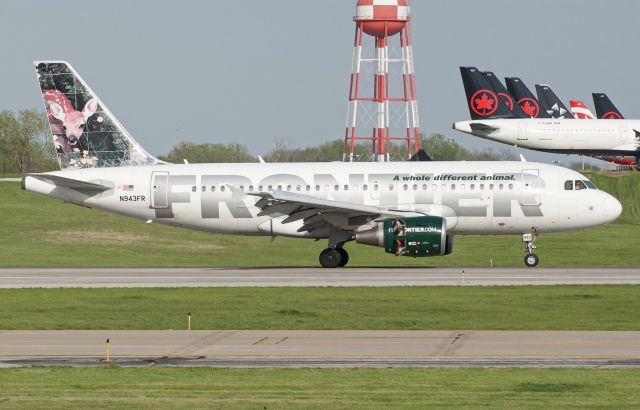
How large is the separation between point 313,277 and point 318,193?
547 cm

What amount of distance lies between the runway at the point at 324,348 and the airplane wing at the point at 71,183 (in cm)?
1963

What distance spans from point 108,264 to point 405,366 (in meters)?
39.3

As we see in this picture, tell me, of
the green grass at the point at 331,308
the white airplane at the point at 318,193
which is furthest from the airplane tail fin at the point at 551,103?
the green grass at the point at 331,308

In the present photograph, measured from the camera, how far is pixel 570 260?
59.9 m

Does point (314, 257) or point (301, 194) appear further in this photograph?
point (314, 257)

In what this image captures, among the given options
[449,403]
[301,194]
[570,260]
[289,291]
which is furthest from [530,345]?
[570,260]

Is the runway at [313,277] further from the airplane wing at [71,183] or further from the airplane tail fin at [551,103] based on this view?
the airplane tail fin at [551,103]

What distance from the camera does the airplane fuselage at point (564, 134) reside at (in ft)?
352

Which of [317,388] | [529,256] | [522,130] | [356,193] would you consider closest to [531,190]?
[529,256]

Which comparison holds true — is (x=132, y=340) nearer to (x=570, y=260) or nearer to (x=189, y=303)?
(x=189, y=303)

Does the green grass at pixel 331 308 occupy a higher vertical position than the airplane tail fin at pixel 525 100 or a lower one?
lower

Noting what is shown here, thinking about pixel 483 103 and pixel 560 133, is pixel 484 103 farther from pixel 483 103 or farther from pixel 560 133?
pixel 560 133

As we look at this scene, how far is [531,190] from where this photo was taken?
47219 millimetres

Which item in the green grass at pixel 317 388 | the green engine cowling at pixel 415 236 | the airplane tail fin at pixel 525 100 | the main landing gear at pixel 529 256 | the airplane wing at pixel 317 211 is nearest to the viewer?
the green grass at pixel 317 388
